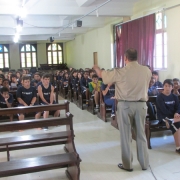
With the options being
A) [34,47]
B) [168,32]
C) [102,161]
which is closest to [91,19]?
[168,32]

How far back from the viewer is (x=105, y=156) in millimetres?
4223

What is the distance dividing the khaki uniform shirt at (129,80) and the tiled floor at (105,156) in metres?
0.99

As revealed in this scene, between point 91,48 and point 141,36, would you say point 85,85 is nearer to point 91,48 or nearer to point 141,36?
point 141,36

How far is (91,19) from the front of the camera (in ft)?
40.3

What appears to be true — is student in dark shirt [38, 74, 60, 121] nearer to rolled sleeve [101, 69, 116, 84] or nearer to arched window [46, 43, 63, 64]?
rolled sleeve [101, 69, 116, 84]

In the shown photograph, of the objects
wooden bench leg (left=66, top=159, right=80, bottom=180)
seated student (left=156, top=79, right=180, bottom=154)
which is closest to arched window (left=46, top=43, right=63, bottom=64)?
seated student (left=156, top=79, right=180, bottom=154)

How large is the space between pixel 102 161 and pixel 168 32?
4.94 metres

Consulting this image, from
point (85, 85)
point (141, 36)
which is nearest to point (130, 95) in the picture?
point (85, 85)

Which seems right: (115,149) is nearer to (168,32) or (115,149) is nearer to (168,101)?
(168,101)

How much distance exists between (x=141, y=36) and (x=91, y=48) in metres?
6.47

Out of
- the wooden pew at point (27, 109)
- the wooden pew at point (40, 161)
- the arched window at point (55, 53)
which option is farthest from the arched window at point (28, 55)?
the wooden pew at point (40, 161)

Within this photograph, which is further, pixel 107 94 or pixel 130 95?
pixel 107 94

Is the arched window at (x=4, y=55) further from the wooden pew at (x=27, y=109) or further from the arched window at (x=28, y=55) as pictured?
the wooden pew at (x=27, y=109)

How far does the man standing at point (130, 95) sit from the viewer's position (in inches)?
136
